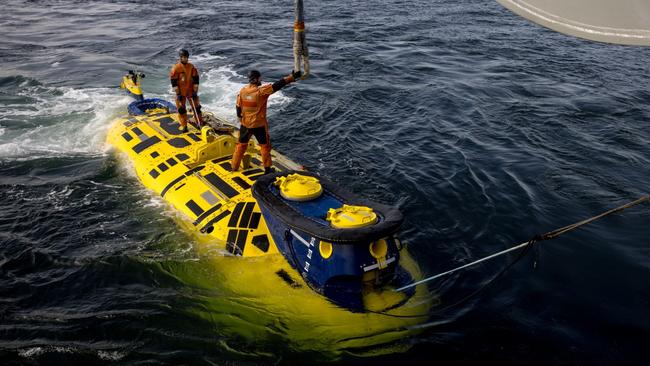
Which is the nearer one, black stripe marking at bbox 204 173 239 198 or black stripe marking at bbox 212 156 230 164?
black stripe marking at bbox 204 173 239 198

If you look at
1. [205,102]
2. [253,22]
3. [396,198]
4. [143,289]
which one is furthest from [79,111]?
[253,22]

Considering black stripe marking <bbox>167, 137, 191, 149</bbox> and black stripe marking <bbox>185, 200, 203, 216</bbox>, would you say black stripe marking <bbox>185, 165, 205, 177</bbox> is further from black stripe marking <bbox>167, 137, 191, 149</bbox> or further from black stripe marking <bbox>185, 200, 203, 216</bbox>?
black stripe marking <bbox>167, 137, 191, 149</bbox>

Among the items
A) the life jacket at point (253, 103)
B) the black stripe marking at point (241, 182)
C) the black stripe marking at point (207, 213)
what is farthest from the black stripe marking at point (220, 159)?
the black stripe marking at point (207, 213)

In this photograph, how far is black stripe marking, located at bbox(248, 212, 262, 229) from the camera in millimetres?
7102

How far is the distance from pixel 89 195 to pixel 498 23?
2170cm

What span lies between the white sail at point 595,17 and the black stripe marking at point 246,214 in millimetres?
5807

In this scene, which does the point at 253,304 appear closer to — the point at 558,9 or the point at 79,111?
the point at 558,9

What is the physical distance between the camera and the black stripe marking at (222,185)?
7733 mm

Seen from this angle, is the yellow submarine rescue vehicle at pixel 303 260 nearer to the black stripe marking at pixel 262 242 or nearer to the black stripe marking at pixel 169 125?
the black stripe marking at pixel 262 242

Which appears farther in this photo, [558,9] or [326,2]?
[326,2]

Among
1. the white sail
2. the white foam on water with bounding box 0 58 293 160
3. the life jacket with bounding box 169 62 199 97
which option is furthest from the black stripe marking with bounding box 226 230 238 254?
the white foam on water with bounding box 0 58 293 160

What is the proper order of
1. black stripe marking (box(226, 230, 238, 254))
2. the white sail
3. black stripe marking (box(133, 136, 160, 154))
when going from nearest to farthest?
1. the white sail
2. black stripe marking (box(226, 230, 238, 254))
3. black stripe marking (box(133, 136, 160, 154))

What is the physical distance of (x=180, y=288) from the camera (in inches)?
274

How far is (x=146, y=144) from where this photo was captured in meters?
9.81
